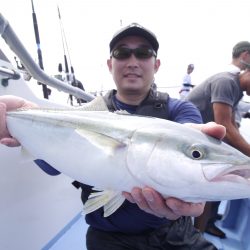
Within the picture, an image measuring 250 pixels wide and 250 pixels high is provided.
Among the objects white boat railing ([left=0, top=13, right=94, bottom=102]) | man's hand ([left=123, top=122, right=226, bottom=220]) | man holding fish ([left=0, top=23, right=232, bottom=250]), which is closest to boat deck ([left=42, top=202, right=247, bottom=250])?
man holding fish ([left=0, top=23, right=232, bottom=250])

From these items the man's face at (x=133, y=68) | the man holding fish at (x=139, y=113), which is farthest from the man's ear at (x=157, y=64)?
the man's face at (x=133, y=68)

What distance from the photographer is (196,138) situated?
122 centimetres

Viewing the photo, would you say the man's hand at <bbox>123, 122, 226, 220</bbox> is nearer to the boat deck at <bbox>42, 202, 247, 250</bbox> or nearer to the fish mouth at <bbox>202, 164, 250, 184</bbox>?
the fish mouth at <bbox>202, 164, 250, 184</bbox>

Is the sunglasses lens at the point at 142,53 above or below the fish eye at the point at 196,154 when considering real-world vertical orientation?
above

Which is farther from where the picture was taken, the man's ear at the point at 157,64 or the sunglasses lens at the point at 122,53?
the man's ear at the point at 157,64

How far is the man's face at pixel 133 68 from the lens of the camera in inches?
84.6

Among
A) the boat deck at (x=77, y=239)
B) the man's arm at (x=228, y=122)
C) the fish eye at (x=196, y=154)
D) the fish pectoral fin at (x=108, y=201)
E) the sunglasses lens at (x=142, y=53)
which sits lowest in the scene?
the boat deck at (x=77, y=239)

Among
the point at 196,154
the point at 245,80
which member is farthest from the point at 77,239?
the point at 245,80

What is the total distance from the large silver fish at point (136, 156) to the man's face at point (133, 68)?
2.40 ft

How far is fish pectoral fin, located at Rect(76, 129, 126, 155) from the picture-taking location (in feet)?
4.14

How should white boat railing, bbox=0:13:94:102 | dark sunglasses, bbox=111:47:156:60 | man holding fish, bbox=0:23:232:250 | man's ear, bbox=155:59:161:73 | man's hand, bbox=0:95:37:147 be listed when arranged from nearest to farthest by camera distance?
man's hand, bbox=0:95:37:147 < man holding fish, bbox=0:23:232:250 < white boat railing, bbox=0:13:94:102 < dark sunglasses, bbox=111:47:156:60 < man's ear, bbox=155:59:161:73

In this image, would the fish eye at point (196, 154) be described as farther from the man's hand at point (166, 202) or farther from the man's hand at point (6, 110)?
the man's hand at point (6, 110)

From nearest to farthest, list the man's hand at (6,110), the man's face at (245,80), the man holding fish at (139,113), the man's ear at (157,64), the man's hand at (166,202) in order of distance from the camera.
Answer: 1. the man's hand at (166,202)
2. the man's hand at (6,110)
3. the man holding fish at (139,113)
4. the man's ear at (157,64)
5. the man's face at (245,80)

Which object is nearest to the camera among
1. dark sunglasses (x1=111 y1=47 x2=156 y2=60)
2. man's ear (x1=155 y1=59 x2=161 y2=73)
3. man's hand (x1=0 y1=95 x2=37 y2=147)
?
man's hand (x1=0 y1=95 x2=37 y2=147)
